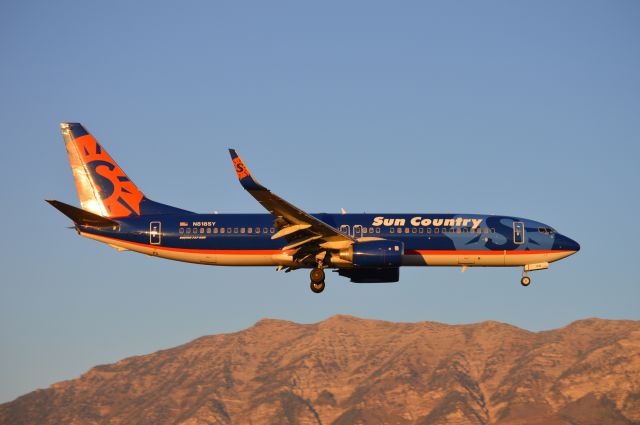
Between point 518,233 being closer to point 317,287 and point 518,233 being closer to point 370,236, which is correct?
point 370,236

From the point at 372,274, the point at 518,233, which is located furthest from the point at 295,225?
the point at 518,233

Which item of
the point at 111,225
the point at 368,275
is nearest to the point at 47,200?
the point at 111,225

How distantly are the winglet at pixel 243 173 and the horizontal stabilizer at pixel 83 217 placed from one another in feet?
42.6

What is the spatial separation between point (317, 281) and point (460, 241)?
9947 mm

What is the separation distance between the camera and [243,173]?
207ft

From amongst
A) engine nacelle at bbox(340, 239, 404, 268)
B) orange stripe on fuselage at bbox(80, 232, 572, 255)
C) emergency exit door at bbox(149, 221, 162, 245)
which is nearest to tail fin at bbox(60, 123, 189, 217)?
emergency exit door at bbox(149, 221, 162, 245)

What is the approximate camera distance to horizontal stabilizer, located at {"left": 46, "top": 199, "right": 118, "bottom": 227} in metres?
69.6

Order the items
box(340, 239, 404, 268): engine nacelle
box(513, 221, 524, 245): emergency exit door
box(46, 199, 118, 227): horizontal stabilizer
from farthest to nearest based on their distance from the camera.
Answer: box(513, 221, 524, 245): emergency exit door → box(46, 199, 118, 227): horizontal stabilizer → box(340, 239, 404, 268): engine nacelle

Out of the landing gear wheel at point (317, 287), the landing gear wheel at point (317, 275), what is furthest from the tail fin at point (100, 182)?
the landing gear wheel at point (317, 287)

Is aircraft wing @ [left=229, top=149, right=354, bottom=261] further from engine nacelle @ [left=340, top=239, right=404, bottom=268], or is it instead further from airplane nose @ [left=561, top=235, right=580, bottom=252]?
airplane nose @ [left=561, top=235, right=580, bottom=252]

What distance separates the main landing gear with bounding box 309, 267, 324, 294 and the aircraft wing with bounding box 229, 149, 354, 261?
48.6 inches

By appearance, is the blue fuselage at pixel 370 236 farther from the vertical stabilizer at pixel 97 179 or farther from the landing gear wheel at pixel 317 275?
the vertical stabilizer at pixel 97 179

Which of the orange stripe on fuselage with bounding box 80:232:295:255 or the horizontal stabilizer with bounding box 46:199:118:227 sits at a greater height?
the horizontal stabilizer with bounding box 46:199:118:227

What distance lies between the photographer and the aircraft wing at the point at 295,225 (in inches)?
2485
